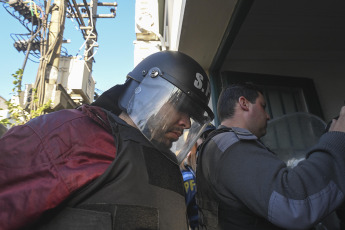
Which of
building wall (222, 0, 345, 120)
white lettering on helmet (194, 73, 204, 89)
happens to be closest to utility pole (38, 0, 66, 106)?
building wall (222, 0, 345, 120)

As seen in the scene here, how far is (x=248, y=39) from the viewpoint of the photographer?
2.87m

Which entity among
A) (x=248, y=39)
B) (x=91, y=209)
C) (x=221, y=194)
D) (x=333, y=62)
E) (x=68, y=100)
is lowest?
(x=68, y=100)

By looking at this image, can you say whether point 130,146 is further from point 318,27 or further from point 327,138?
point 318,27

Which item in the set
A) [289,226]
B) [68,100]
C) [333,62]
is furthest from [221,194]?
[68,100]

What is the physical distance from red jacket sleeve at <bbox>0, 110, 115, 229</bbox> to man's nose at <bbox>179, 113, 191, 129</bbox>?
17.8 inches

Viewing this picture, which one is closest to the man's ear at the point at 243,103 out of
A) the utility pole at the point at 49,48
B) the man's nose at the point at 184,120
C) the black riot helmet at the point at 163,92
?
the black riot helmet at the point at 163,92

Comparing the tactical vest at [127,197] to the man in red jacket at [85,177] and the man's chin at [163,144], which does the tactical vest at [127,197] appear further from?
the man's chin at [163,144]

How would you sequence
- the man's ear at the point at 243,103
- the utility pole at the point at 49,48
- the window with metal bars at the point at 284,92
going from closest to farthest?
the man's ear at the point at 243,103 < the window with metal bars at the point at 284,92 < the utility pole at the point at 49,48

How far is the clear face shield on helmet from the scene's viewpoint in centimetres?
117

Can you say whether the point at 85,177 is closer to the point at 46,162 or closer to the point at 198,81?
the point at 46,162

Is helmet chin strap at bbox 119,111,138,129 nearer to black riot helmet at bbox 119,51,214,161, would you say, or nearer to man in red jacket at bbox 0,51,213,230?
black riot helmet at bbox 119,51,214,161

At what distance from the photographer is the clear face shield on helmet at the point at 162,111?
117 centimetres

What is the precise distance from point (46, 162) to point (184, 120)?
2.28ft

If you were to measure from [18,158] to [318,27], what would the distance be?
9.99 ft
